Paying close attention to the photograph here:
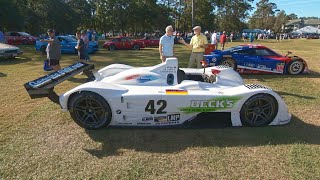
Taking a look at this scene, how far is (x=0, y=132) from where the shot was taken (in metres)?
4.99

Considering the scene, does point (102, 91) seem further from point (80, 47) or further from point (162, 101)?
point (80, 47)

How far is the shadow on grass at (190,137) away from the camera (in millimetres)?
4398

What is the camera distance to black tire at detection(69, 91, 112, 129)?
480cm

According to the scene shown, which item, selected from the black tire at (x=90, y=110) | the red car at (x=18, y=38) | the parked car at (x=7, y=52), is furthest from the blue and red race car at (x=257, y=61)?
the red car at (x=18, y=38)

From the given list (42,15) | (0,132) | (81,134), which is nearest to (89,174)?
(81,134)

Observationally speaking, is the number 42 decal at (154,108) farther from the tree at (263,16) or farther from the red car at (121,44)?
the tree at (263,16)

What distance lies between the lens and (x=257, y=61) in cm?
1030

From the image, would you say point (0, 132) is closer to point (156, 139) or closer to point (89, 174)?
point (89, 174)

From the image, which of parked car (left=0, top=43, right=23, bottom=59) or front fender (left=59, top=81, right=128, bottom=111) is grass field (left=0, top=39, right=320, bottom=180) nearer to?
front fender (left=59, top=81, right=128, bottom=111)

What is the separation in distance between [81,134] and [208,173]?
7.59 feet

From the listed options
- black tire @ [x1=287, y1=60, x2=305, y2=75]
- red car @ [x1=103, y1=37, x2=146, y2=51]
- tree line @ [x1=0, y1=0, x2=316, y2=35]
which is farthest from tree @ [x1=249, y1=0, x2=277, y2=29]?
black tire @ [x1=287, y1=60, x2=305, y2=75]

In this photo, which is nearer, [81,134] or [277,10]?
[81,134]

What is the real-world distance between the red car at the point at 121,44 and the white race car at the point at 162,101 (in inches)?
707

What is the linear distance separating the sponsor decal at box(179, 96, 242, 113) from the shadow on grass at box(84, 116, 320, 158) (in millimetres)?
405
